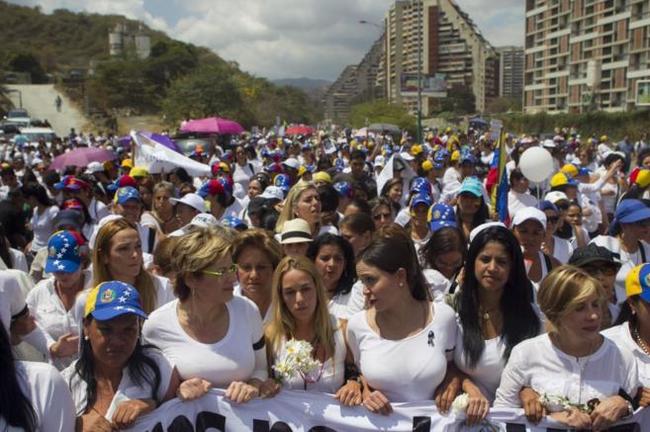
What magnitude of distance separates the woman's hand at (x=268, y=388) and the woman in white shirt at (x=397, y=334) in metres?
0.45

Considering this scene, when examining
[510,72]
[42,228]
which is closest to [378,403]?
[42,228]

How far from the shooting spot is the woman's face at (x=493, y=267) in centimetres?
343

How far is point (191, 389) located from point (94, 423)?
481 mm

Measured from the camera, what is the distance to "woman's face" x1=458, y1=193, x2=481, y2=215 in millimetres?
6156

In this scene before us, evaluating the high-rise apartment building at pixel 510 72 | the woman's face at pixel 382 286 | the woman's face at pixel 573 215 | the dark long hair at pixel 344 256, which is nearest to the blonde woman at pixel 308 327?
the woman's face at pixel 382 286

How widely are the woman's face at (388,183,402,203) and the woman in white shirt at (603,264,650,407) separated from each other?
4854 millimetres

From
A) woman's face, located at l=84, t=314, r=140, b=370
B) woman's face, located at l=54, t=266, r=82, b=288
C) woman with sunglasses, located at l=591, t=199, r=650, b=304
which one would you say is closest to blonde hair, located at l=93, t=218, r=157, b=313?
woman's face, located at l=54, t=266, r=82, b=288

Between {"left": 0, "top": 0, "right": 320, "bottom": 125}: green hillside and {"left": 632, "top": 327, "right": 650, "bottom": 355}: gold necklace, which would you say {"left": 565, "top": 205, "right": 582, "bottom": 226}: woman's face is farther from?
{"left": 0, "top": 0, "right": 320, "bottom": 125}: green hillside

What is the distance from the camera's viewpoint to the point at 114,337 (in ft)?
9.23

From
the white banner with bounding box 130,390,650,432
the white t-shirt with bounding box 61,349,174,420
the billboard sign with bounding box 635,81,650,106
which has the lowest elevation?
the white banner with bounding box 130,390,650,432

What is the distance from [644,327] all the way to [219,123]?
19606mm

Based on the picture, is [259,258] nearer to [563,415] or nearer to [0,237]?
[563,415]

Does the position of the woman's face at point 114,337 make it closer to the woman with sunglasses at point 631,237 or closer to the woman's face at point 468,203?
the woman with sunglasses at point 631,237

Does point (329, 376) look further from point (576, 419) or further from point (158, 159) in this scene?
point (158, 159)
